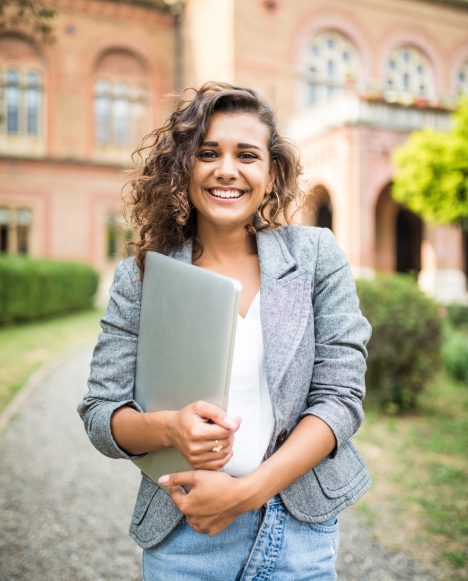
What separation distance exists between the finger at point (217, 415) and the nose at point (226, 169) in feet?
2.03

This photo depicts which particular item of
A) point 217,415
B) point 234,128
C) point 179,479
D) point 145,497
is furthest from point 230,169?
point 145,497

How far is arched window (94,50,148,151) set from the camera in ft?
66.4

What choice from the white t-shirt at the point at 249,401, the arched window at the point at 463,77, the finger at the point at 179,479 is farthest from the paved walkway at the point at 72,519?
the arched window at the point at 463,77

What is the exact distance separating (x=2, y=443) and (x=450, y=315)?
964cm

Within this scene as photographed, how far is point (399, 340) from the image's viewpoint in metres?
5.91

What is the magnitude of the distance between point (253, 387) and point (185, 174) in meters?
0.61

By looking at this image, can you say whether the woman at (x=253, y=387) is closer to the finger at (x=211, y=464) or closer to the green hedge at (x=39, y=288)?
the finger at (x=211, y=464)

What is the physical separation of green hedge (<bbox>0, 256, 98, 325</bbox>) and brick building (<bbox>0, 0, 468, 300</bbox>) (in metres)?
3.35

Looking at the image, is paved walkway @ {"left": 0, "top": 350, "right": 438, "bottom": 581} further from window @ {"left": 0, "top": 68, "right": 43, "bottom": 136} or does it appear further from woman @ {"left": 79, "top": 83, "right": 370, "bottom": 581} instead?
window @ {"left": 0, "top": 68, "right": 43, "bottom": 136}

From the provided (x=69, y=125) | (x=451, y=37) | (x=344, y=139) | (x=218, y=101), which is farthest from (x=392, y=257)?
(x=218, y=101)

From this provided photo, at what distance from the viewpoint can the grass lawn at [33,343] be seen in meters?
7.46

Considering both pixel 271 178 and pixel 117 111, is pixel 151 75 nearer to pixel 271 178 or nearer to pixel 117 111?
pixel 117 111

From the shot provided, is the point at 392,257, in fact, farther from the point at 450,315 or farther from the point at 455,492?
the point at 455,492

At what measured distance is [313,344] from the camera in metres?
1.40
